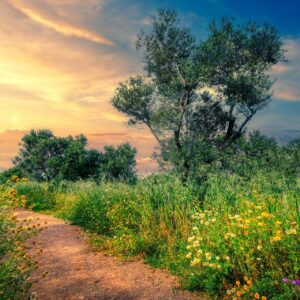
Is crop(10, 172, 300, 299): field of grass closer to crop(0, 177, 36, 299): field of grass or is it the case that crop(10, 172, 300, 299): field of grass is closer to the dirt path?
the dirt path

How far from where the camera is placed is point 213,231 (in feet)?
20.5

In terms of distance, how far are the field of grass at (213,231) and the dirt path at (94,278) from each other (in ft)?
1.17

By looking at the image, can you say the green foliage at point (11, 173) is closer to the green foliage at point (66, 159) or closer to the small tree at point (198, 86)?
the green foliage at point (66, 159)

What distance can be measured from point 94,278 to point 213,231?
255 centimetres

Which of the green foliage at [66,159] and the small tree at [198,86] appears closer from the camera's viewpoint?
the small tree at [198,86]

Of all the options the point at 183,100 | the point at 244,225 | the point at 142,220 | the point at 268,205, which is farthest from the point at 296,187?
the point at 183,100

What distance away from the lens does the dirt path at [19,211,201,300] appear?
5.98m

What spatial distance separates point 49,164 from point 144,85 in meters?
20.7

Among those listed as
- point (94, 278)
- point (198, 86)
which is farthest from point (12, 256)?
point (198, 86)

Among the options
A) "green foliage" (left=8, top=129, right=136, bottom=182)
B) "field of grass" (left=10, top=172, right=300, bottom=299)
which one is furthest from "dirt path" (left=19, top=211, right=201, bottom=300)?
"green foliage" (left=8, top=129, right=136, bottom=182)

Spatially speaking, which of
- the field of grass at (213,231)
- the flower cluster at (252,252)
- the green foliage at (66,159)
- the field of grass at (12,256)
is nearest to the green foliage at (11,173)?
the green foliage at (66,159)

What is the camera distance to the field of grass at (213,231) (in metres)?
5.27

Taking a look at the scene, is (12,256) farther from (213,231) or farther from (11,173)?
(11,173)

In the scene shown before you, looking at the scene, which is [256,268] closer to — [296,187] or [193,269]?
[193,269]
